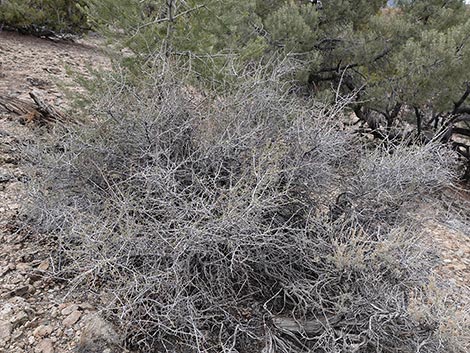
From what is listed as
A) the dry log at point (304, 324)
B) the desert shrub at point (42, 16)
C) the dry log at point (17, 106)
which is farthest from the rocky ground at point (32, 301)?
the desert shrub at point (42, 16)

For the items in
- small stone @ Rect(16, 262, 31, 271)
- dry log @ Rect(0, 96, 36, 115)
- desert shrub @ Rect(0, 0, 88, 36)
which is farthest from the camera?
desert shrub @ Rect(0, 0, 88, 36)

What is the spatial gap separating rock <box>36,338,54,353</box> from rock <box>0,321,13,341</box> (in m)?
0.14

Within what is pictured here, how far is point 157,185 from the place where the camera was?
2.18 metres

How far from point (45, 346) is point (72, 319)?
0.54 feet

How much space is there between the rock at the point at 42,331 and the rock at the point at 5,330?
0.35 feet

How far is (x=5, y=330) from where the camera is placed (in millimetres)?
1763

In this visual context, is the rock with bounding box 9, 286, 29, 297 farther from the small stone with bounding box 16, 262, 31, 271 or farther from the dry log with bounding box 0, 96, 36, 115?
the dry log with bounding box 0, 96, 36, 115

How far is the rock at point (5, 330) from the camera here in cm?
173

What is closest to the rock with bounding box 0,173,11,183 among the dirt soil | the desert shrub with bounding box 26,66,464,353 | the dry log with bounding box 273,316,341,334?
the dirt soil

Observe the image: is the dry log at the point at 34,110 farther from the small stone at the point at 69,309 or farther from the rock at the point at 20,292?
the small stone at the point at 69,309

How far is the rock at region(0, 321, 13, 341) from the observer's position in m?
1.73

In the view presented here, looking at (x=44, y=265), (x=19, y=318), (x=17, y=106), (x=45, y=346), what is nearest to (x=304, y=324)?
(x=45, y=346)

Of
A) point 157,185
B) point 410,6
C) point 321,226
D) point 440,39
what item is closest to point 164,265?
point 157,185

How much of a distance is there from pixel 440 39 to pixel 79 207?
4.48 m
